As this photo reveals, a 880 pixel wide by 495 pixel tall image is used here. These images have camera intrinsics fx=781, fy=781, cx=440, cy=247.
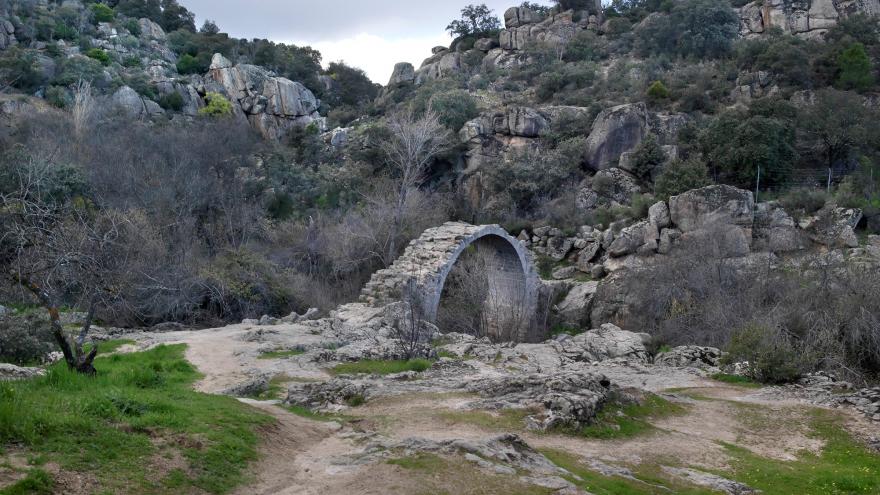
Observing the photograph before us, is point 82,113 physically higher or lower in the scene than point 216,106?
lower

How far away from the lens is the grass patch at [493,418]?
8.60 m

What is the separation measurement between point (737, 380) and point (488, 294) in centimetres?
1159

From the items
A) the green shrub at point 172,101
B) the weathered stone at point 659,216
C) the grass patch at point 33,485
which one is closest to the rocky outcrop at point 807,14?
the weathered stone at point 659,216

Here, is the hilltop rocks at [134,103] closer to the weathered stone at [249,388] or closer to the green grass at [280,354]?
the green grass at [280,354]

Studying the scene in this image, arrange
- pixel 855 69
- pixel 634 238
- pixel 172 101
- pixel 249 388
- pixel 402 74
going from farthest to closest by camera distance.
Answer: pixel 402 74 → pixel 172 101 → pixel 855 69 → pixel 634 238 → pixel 249 388

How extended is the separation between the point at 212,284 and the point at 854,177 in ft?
77.0

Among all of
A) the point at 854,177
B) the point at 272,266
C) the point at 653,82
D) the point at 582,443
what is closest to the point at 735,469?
the point at 582,443

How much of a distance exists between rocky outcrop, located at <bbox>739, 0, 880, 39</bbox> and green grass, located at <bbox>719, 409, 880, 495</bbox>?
44647 mm

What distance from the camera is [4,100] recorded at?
34875 millimetres

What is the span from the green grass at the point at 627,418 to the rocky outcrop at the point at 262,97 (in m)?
39.2

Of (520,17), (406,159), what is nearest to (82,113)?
(406,159)

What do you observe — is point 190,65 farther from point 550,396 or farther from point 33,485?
point 33,485

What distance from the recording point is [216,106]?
148 ft

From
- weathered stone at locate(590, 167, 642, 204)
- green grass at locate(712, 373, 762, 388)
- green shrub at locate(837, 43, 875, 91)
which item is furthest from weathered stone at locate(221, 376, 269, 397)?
green shrub at locate(837, 43, 875, 91)
